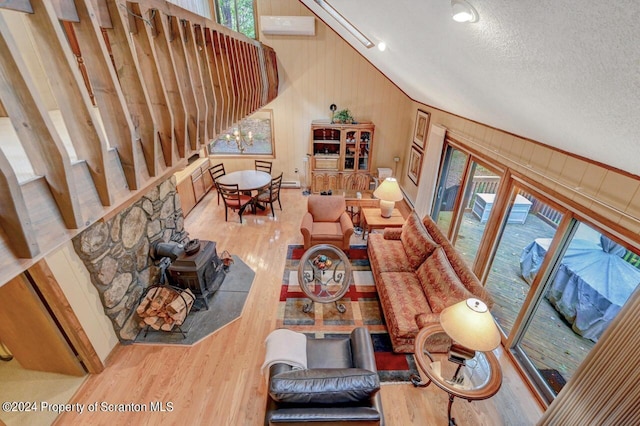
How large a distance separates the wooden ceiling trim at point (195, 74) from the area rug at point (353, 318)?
2401 mm

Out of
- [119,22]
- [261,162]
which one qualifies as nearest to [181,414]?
[119,22]

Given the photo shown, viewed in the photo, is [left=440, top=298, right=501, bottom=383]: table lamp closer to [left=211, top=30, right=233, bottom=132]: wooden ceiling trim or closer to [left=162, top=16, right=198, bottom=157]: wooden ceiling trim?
[left=162, top=16, right=198, bottom=157]: wooden ceiling trim

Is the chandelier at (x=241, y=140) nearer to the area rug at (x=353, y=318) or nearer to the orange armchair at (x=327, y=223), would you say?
the orange armchair at (x=327, y=223)

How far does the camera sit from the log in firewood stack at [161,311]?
3.14 meters

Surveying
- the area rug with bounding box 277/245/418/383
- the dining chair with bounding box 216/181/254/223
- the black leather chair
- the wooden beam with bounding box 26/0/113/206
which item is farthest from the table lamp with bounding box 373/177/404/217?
the wooden beam with bounding box 26/0/113/206

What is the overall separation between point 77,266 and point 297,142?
5090 millimetres

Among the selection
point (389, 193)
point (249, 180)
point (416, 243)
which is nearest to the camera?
point (416, 243)

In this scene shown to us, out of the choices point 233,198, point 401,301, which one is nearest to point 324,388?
point 401,301

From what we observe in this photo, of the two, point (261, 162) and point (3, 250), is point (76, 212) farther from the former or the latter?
point (261, 162)

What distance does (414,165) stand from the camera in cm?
610

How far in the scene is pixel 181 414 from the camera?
249 cm

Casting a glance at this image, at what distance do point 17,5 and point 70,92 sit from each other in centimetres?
23

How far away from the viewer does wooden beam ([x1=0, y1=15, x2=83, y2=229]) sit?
27.9 inches

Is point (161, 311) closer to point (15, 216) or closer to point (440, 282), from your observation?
point (15, 216)
